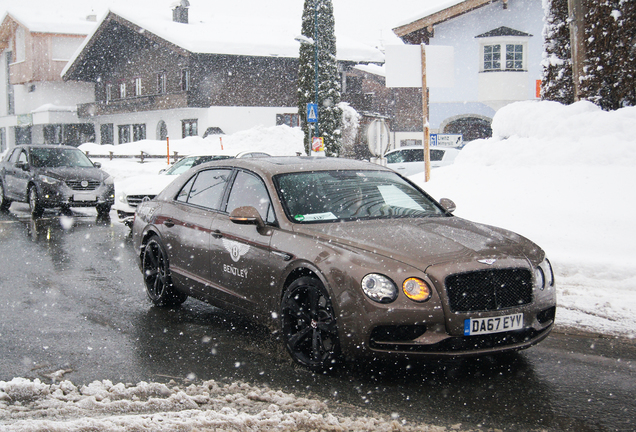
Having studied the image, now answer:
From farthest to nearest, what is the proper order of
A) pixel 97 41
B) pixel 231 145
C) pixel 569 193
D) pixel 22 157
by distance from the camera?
pixel 97 41
pixel 231 145
pixel 22 157
pixel 569 193

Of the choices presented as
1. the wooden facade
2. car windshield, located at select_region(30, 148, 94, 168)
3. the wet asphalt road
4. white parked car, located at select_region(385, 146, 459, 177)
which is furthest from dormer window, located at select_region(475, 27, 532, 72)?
the wet asphalt road

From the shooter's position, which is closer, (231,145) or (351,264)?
(351,264)

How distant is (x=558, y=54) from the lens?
14.0 m

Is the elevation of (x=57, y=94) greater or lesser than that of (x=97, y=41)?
lesser

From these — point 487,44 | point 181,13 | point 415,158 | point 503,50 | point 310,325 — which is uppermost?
point 181,13

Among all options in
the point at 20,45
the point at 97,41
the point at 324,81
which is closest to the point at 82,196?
the point at 324,81

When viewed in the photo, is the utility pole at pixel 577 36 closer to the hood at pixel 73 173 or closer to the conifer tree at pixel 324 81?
the hood at pixel 73 173

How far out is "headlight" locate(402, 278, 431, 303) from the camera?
4219 mm

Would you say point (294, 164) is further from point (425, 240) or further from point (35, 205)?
point (35, 205)

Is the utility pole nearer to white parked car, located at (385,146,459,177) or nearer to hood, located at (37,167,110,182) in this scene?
white parked car, located at (385,146,459,177)

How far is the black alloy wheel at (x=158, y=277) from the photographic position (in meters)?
6.59

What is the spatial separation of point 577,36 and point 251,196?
917cm

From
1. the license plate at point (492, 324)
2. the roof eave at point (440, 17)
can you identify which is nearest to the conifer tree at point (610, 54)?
the license plate at point (492, 324)

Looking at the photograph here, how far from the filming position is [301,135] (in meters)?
38.2
